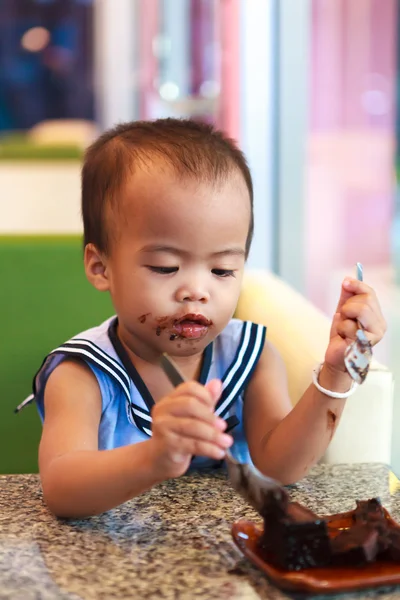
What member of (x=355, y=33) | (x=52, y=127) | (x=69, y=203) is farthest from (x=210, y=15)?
(x=52, y=127)

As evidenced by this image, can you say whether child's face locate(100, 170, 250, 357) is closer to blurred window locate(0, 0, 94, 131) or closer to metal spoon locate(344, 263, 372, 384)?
metal spoon locate(344, 263, 372, 384)

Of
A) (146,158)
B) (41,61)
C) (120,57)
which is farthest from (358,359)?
(41,61)

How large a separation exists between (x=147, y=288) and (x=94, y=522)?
26cm

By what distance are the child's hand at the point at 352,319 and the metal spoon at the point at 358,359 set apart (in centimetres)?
5

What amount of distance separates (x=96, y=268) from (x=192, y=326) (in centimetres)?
19

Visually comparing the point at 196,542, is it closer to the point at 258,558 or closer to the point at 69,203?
the point at 258,558

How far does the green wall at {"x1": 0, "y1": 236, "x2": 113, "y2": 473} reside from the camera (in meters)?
1.63

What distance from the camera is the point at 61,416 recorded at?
42.4 inches

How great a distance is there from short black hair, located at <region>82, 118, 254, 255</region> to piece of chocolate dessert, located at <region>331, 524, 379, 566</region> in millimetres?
425

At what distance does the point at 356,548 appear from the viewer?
792 mm

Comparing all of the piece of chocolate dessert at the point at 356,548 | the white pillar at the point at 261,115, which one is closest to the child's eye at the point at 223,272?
the piece of chocolate dessert at the point at 356,548

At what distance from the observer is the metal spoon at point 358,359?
919mm

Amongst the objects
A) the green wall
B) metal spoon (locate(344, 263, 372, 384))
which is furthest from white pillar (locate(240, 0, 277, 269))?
metal spoon (locate(344, 263, 372, 384))

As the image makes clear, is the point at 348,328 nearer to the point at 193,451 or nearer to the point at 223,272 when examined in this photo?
the point at 223,272
